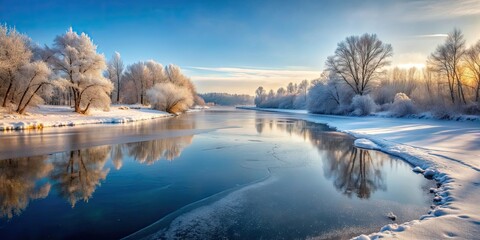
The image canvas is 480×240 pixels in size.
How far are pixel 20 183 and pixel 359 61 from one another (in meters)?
42.8

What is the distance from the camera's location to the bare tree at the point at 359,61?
39.0 meters

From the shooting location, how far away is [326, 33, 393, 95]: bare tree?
128ft

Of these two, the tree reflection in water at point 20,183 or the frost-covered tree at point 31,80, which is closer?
the tree reflection in water at point 20,183

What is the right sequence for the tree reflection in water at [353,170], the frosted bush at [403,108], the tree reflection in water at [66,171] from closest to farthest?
the tree reflection in water at [66,171], the tree reflection in water at [353,170], the frosted bush at [403,108]

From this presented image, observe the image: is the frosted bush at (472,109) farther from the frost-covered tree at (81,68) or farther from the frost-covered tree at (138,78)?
the frost-covered tree at (138,78)

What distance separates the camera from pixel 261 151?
12633 mm

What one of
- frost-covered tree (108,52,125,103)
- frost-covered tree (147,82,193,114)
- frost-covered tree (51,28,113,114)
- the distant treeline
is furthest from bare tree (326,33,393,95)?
frost-covered tree (108,52,125,103)

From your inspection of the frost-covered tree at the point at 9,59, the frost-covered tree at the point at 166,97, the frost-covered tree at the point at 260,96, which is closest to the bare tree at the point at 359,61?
the frost-covered tree at the point at 166,97

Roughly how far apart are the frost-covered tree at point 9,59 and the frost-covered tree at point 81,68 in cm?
461

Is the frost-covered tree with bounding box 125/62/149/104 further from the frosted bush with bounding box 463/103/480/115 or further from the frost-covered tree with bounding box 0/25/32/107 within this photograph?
the frosted bush with bounding box 463/103/480/115

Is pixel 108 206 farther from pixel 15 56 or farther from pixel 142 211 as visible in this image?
pixel 15 56

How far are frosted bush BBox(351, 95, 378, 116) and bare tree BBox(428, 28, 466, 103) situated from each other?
9.20 meters

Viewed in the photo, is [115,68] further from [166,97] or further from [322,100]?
[322,100]

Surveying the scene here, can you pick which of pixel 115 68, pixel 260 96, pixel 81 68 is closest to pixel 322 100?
pixel 81 68
